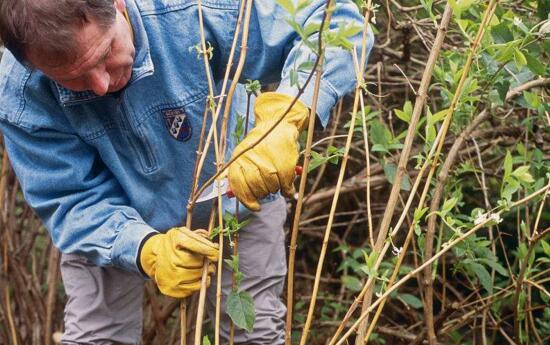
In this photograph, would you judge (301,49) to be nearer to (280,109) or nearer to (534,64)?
(280,109)

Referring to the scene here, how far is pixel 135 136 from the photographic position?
83.0 inches

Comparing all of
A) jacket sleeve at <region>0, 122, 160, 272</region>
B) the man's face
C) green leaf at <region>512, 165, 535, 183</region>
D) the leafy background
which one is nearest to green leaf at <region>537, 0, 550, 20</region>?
the leafy background

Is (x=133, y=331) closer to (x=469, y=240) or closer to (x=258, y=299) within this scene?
(x=258, y=299)

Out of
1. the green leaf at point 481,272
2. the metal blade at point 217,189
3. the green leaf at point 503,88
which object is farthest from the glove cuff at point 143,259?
the green leaf at point 503,88

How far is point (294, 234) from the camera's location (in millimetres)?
1441

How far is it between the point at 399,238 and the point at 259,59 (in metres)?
1.42

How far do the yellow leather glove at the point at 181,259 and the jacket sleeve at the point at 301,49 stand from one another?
0.34 metres

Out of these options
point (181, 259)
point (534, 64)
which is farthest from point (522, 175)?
point (181, 259)

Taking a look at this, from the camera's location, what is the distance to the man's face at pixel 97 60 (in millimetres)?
1744

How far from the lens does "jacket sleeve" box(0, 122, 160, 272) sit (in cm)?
209

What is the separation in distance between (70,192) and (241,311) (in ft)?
2.39

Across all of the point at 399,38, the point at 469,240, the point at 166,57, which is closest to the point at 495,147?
the point at 399,38

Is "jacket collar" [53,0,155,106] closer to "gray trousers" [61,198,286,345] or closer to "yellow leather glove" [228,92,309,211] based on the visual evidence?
"yellow leather glove" [228,92,309,211]

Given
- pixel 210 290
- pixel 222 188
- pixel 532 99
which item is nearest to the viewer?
pixel 222 188
